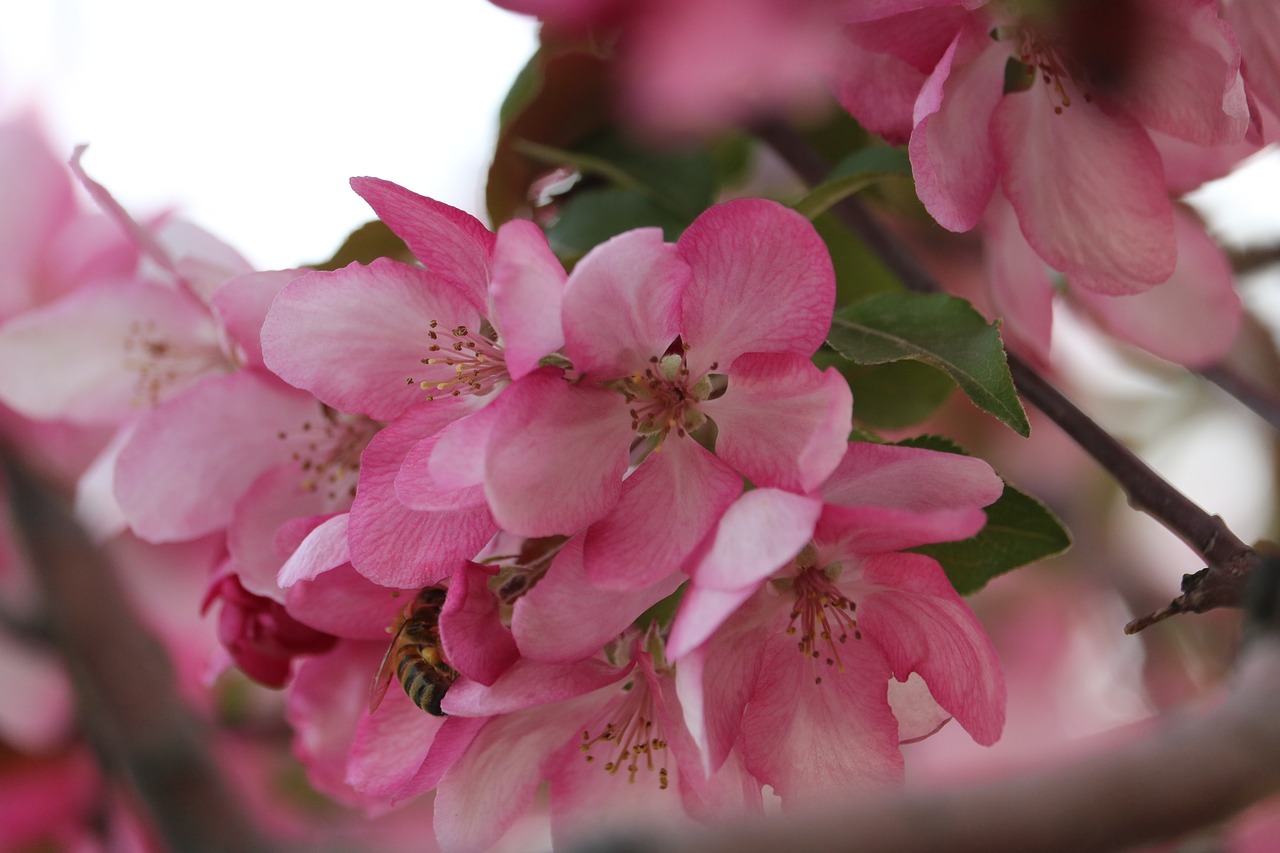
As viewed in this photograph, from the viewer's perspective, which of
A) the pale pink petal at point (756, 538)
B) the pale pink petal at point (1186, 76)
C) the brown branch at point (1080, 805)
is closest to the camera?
the brown branch at point (1080, 805)

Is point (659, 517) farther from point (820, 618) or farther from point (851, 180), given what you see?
point (851, 180)

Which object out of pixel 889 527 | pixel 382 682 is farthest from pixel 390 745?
pixel 889 527

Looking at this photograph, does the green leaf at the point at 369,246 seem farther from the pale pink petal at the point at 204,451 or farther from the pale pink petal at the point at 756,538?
the pale pink petal at the point at 756,538

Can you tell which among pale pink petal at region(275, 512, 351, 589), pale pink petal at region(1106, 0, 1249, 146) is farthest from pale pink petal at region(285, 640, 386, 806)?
pale pink petal at region(1106, 0, 1249, 146)

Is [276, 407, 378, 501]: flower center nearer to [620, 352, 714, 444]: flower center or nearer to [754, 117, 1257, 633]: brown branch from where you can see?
[620, 352, 714, 444]: flower center

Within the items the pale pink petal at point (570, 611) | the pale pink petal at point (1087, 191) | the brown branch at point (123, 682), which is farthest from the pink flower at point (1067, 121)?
the brown branch at point (123, 682)

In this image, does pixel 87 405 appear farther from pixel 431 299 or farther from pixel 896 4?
pixel 896 4
